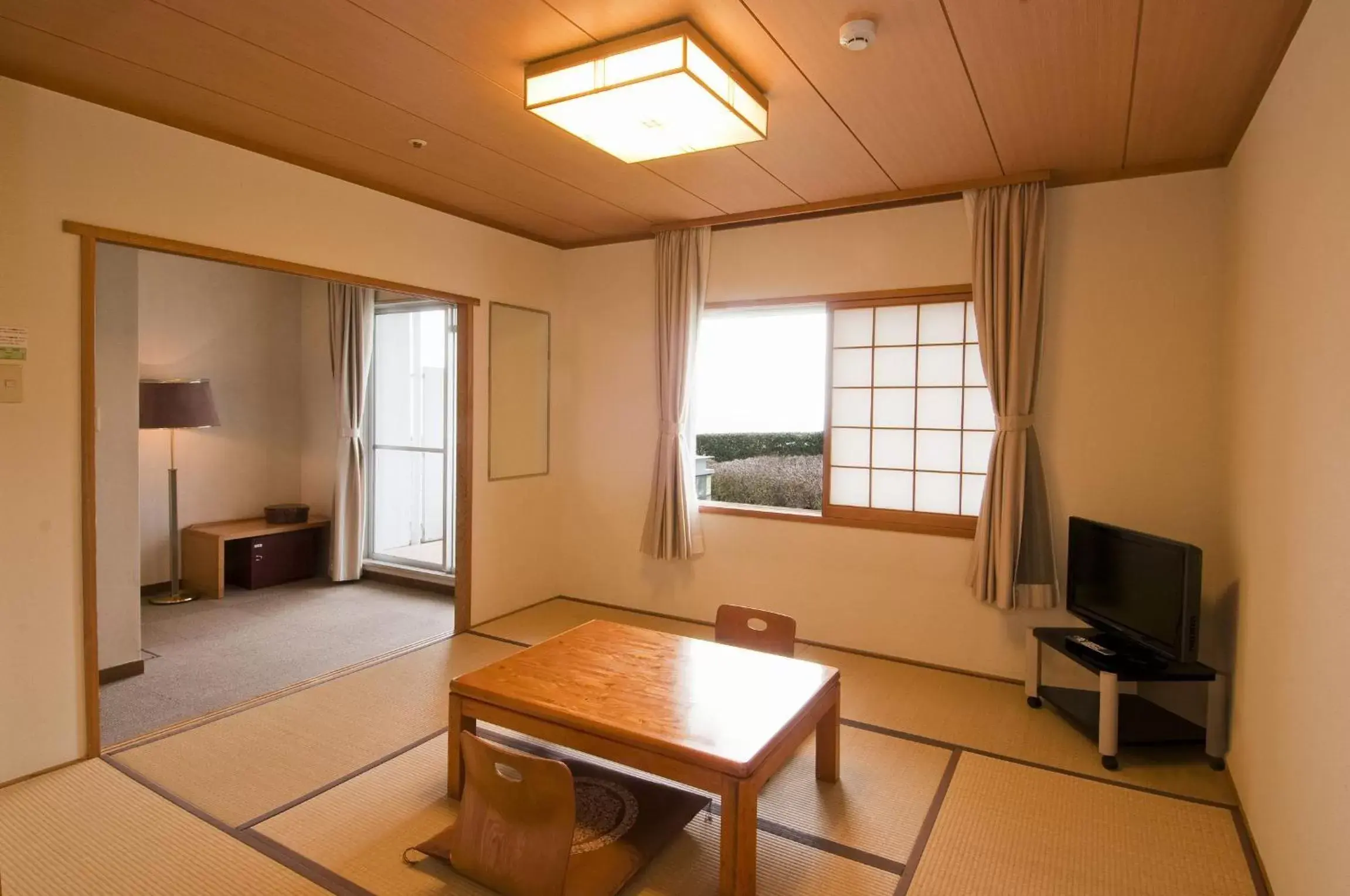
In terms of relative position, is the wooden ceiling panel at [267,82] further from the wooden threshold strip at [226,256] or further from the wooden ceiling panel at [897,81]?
the wooden ceiling panel at [897,81]

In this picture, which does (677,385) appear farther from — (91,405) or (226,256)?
(91,405)

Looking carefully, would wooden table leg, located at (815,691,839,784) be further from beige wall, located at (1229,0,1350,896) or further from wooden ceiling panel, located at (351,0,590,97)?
wooden ceiling panel, located at (351,0,590,97)

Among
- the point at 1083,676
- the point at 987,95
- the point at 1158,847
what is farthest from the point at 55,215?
the point at 1083,676

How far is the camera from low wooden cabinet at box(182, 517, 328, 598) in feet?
16.8

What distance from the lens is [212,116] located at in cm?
288

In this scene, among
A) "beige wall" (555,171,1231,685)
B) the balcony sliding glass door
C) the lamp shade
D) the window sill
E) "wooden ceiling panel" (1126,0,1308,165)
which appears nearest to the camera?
"wooden ceiling panel" (1126,0,1308,165)

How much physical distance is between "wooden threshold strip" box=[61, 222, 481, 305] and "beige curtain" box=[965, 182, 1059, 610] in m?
2.97

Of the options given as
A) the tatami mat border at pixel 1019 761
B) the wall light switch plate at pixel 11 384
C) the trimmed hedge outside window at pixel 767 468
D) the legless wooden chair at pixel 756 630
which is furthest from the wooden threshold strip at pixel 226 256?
the tatami mat border at pixel 1019 761

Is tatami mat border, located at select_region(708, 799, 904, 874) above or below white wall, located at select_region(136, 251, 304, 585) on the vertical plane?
below

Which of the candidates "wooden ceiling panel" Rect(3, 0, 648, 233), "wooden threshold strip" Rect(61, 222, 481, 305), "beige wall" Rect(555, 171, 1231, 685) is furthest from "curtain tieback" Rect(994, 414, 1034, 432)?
"wooden threshold strip" Rect(61, 222, 481, 305)

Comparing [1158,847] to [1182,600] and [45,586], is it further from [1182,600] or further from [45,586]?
[45,586]

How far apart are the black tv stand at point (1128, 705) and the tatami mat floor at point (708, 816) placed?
82 mm

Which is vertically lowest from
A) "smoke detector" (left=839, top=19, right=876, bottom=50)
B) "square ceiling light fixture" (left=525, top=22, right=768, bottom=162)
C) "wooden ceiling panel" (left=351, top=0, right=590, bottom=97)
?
"square ceiling light fixture" (left=525, top=22, right=768, bottom=162)

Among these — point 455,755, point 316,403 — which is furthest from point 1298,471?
point 316,403
